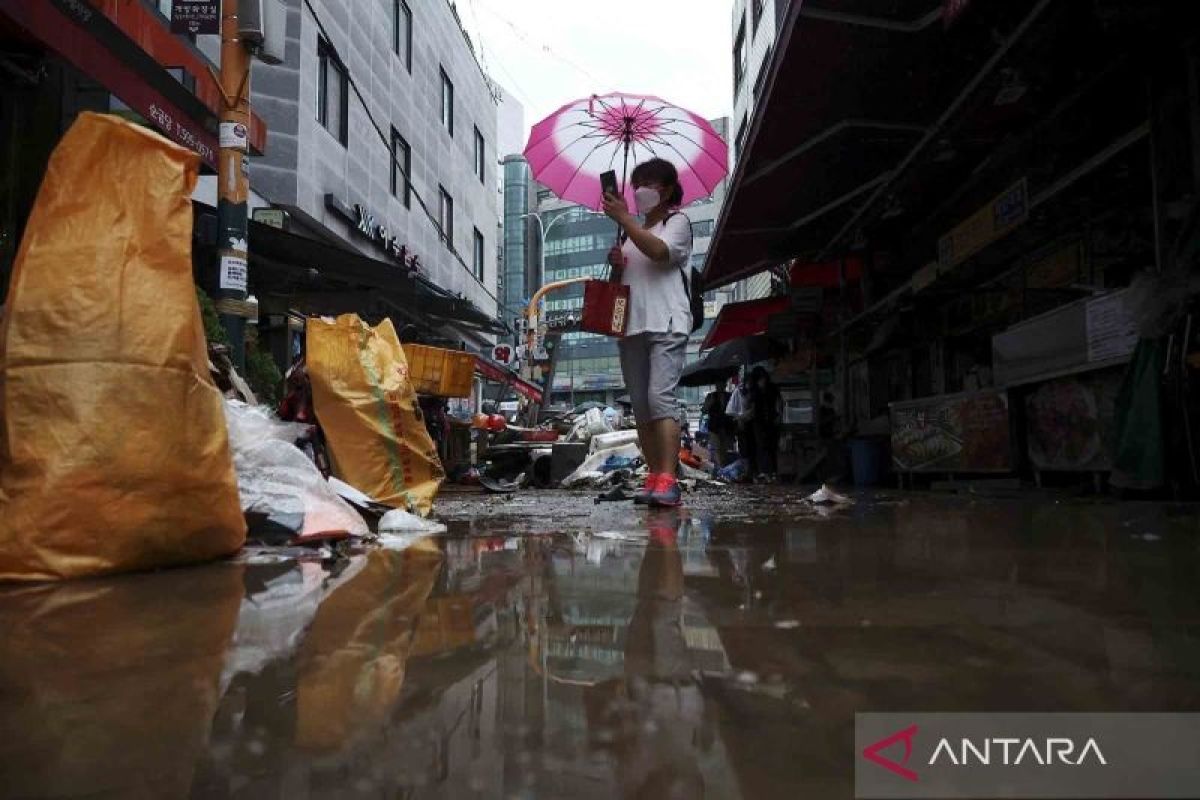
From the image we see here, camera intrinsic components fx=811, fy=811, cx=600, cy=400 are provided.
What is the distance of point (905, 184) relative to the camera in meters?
7.07

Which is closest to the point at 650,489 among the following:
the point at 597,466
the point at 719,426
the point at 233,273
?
the point at 233,273

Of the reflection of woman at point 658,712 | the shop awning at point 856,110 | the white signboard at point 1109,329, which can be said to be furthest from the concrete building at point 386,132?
the reflection of woman at point 658,712

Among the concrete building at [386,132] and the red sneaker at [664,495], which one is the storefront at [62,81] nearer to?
the red sneaker at [664,495]

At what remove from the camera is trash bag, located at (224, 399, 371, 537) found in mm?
2674

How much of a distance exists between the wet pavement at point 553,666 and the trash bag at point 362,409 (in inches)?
53.5

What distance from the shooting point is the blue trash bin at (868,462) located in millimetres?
9094

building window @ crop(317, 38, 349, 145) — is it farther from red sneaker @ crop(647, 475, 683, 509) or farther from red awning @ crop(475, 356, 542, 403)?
red sneaker @ crop(647, 475, 683, 509)

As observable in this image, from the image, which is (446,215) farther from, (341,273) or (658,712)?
(658,712)

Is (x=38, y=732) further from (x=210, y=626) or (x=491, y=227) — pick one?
(x=491, y=227)

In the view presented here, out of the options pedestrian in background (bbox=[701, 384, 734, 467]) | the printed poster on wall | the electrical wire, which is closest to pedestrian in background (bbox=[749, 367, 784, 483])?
pedestrian in background (bbox=[701, 384, 734, 467])

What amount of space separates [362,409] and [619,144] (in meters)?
3.48

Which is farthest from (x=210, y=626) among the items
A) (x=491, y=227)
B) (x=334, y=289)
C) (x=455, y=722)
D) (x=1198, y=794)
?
(x=491, y=227)

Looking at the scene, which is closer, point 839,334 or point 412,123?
point 839,334

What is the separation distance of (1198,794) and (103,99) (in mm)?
7208
